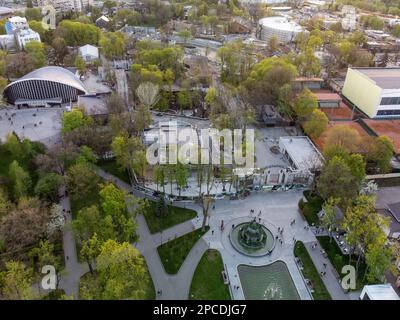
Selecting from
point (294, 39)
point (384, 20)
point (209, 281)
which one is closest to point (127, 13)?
point (294, 39)

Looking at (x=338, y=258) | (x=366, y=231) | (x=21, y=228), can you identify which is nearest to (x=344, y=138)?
(x=366, y=231)

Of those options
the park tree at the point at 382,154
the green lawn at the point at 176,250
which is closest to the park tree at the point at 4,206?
the green lawn at the point at 176,250

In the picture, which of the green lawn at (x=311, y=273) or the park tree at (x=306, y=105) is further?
the park tree at (x=306, y=105)

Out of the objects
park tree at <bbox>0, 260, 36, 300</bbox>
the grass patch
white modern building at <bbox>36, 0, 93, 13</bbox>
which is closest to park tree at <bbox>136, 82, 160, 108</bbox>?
the grass patch

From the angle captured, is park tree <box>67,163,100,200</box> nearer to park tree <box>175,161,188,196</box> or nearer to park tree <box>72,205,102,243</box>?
park tree <box>72,205,102,243</box>

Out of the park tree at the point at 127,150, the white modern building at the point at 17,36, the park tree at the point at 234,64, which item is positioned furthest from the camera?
the white modern building at the point at 17,36

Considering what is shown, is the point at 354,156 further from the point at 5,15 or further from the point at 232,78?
the point at 5,15

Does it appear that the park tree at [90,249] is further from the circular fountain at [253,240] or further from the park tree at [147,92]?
the park tree at [147,92]
